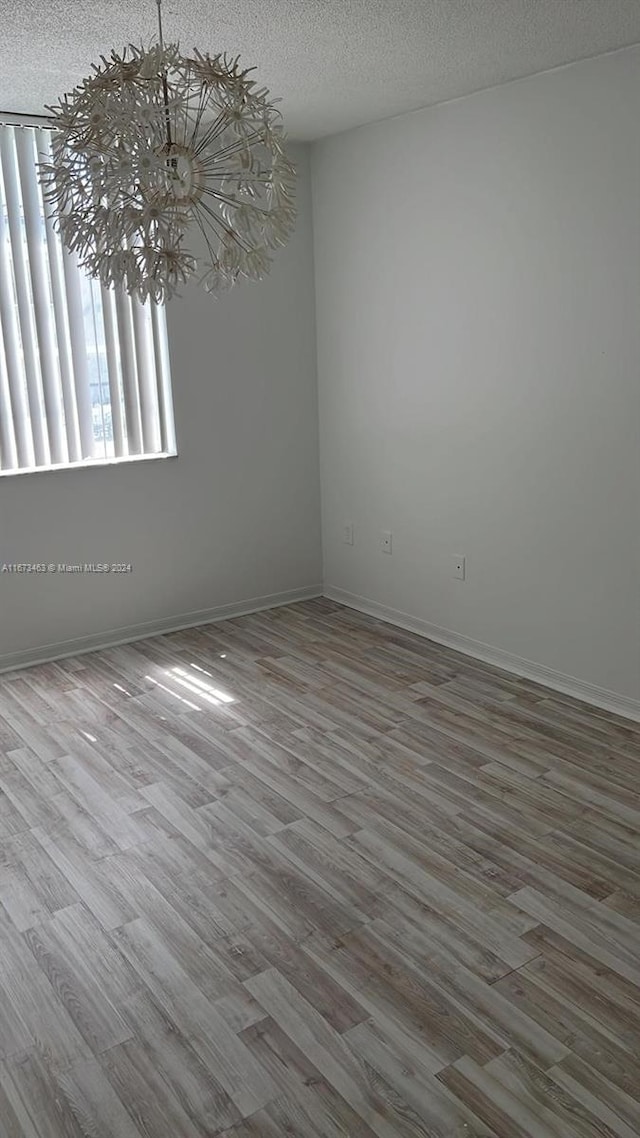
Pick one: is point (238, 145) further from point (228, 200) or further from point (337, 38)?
point (337, 38)

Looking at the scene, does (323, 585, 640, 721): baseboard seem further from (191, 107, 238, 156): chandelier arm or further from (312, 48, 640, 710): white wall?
(191, 107, 238, 156): chandelier arm

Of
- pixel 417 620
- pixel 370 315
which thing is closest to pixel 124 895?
pixel 417 620

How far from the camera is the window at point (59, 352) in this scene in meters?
4.25

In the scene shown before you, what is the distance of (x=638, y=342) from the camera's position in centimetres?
351

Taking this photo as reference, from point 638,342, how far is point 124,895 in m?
2.60

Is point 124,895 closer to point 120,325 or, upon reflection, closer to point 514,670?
point 514,670

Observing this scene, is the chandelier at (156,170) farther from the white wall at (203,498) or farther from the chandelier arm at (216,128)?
the white wall at (203,498)

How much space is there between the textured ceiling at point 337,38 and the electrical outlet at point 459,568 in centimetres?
203

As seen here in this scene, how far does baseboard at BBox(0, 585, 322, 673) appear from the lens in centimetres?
464

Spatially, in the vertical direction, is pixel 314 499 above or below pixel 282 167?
below

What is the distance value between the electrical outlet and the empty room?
48 millimetres

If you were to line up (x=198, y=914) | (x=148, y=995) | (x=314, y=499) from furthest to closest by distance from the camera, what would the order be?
(x=314, y=499) → (x=198, y=914) → (x=148, y=995)

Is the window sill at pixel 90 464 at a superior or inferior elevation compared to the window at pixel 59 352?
inferior

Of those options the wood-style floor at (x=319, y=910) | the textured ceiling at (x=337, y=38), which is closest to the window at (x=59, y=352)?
the textured ceiling at (x=337, y=38)
